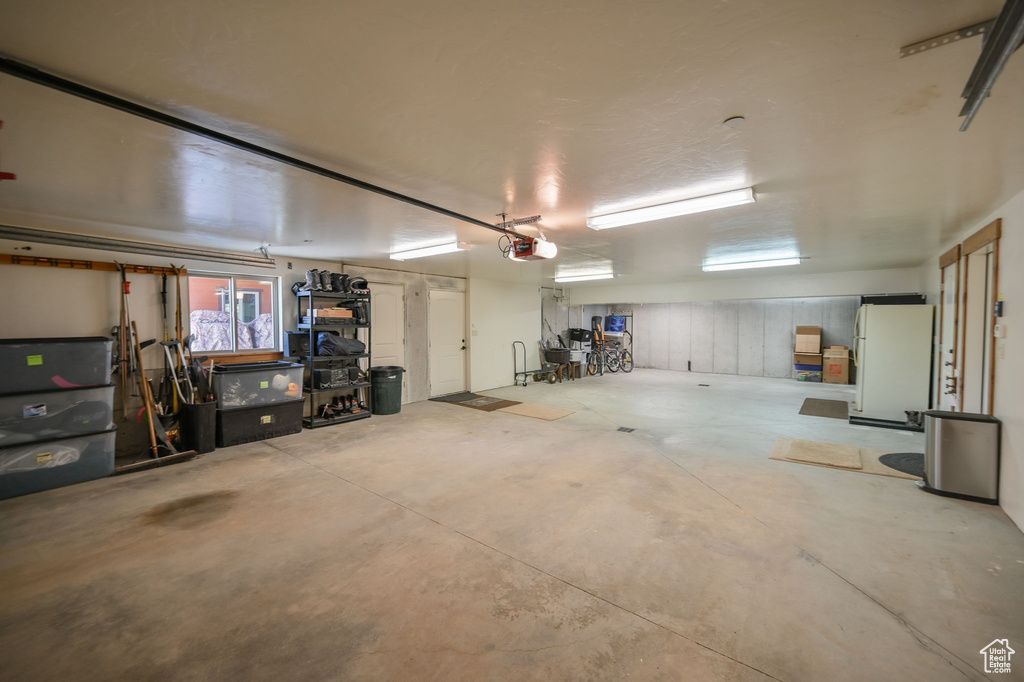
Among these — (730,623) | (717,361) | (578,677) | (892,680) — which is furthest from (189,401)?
(717,361)

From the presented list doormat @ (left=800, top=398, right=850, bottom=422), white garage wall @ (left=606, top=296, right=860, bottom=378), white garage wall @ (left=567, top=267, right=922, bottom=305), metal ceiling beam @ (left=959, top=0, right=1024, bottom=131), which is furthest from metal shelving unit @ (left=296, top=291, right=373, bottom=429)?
white garage wall @ (left=606, top=296, right=860, bottom=378)

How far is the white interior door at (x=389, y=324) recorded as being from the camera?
23.7ft

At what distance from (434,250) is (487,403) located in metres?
3.36

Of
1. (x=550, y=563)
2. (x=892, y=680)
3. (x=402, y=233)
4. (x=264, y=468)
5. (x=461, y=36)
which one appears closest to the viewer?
(x=461, y=36)

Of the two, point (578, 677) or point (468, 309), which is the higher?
point (468, 309)

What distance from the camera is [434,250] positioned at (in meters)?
5.45

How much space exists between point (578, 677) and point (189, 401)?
17.7ft

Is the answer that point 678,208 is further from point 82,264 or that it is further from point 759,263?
point 82,264

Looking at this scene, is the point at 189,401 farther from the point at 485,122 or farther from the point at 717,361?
the point at 717,361

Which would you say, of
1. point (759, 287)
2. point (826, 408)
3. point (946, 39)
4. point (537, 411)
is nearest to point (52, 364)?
point (537, 411)

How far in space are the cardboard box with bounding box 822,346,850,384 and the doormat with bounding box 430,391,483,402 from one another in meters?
8.90

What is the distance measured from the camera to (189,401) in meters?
4.86

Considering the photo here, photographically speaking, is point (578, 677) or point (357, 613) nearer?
point (578, 677)

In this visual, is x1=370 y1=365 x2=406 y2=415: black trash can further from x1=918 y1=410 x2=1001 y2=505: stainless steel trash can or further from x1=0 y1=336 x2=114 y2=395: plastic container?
x1=918 y1=410 x2=1001 y2=505: stainless steel trash can
